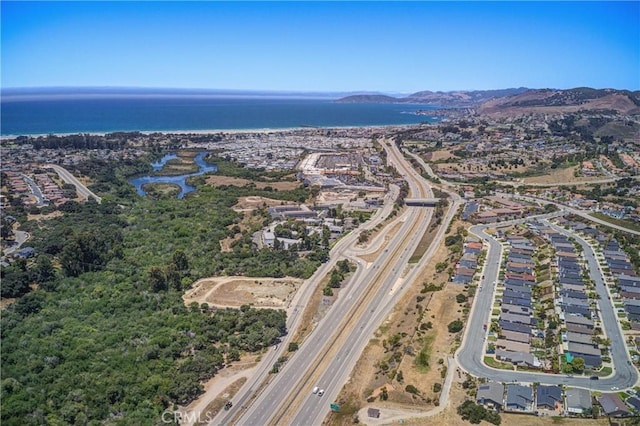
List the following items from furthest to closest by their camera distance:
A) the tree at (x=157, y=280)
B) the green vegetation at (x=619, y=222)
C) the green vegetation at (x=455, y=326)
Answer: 1. the green vegetation at (x=619, y=222)
2. the tree at (x=157, y=280)
3. the green vegetation at (x=455, y=326)

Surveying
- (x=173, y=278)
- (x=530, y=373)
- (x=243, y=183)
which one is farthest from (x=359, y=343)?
(x=243, y=183)

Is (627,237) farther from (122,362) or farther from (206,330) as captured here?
(122,362)

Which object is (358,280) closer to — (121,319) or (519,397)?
(519,397)

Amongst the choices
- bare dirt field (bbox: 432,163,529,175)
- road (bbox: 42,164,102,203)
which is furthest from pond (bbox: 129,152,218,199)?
bare dirt field (bbox: 432,163,529,175)


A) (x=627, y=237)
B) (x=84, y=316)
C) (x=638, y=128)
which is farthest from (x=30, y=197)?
(x=638, y=128)

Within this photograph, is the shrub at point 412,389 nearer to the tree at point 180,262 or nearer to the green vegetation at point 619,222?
the tree at point 180,262

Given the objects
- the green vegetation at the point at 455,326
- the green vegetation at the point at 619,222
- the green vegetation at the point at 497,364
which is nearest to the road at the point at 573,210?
the green vegetation at the point at 619,222

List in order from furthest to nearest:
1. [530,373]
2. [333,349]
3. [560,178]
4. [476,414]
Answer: [560,178]
[333,349]
[530,373]
[476,414]
